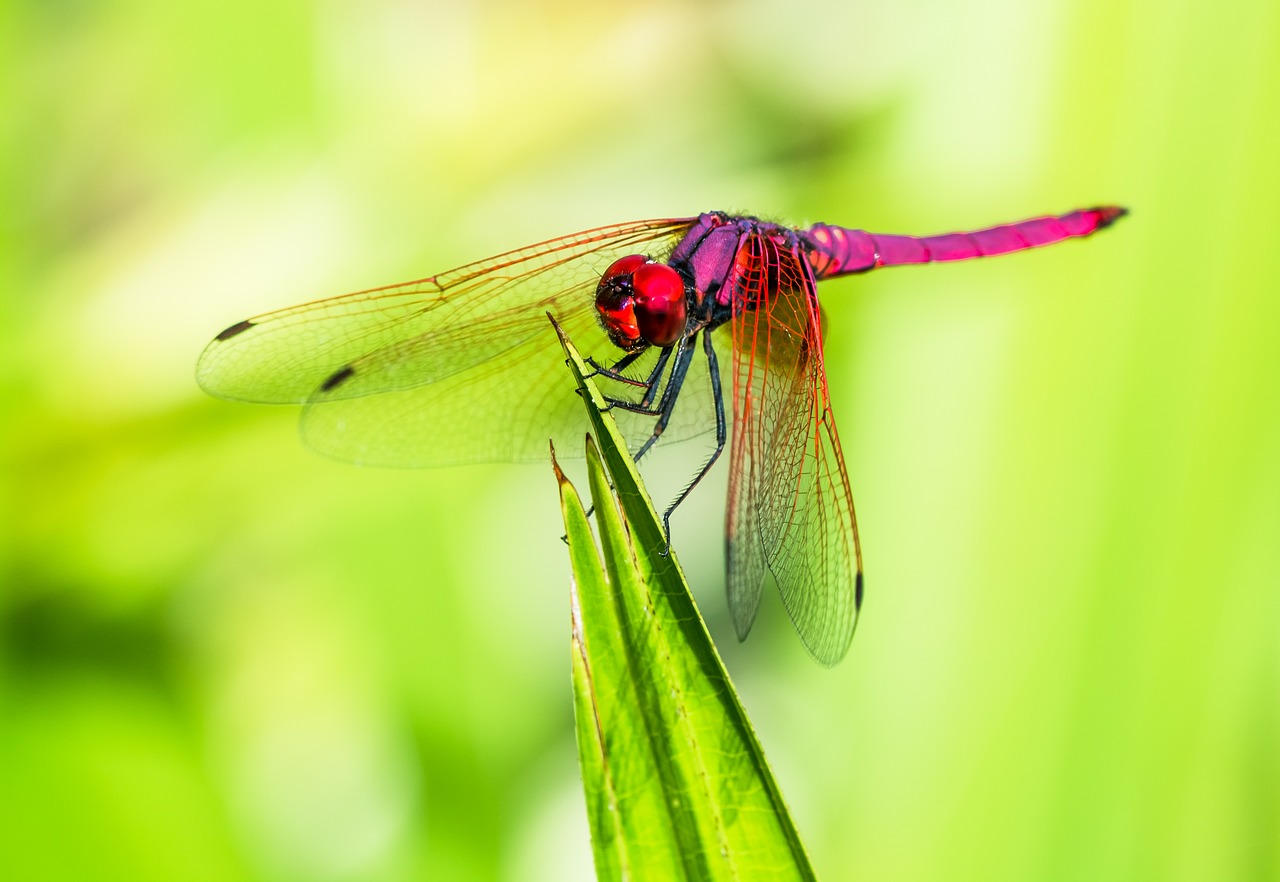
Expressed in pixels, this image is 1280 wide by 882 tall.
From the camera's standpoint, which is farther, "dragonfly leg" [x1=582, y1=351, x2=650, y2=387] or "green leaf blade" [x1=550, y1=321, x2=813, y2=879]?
"dragonfly leg" [x1=582, y1=351, x2=650, y2=387]

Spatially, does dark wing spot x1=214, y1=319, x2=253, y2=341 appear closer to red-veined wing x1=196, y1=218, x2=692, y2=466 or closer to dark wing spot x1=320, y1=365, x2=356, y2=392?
red-veined wing x1=196, y1=218, x2=692, y2=466

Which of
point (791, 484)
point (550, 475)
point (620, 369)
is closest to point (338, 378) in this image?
point (620, 369)

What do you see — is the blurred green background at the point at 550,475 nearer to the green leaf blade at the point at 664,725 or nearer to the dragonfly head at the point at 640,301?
the dragonfly head at the point at 640,301

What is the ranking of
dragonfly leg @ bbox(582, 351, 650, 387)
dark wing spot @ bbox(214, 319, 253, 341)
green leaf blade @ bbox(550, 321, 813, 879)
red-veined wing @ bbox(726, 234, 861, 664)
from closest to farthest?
green leaf blade @ bbox(550, 321, 813, 879) < red-veined wing @ bbox(726, 234, 861, 664) < dragonfly leg @ bbox(582, 351, 650, 387) < dark wing spot @ bbox(214, 319, 253, 341)

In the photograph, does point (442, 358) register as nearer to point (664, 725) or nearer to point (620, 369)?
point (620, 369)

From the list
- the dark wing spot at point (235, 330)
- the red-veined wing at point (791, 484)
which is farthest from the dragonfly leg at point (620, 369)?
the dark wing spot at point (235, 330)

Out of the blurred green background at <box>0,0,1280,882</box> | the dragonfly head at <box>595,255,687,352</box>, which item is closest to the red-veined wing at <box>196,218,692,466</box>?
the dragonfly head at <box>595,255,687,352</box>

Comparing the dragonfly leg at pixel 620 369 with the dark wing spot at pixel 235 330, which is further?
the dark wing spot at pixel 235 330
